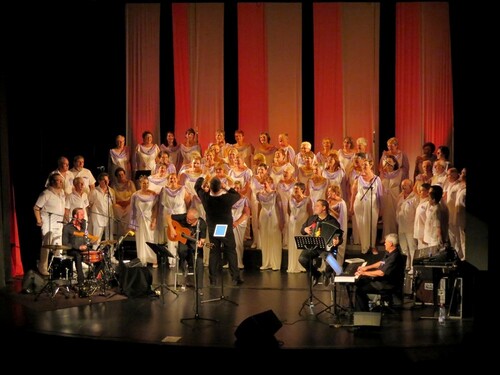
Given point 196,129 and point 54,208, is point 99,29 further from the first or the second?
point 54,208

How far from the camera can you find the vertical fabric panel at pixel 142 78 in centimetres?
1552

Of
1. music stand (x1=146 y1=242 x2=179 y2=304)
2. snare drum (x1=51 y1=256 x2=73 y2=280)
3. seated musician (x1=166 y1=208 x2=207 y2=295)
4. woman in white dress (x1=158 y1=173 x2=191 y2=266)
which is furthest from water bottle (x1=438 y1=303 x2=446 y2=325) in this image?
snare drum (x1=51 y1=256 x2=73 y2=280)

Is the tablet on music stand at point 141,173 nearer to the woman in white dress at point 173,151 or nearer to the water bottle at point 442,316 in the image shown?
the woman in white dress at point 173,151

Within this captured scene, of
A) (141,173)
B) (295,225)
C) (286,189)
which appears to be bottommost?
(295,225)

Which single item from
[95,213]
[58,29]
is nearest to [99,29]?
[58,29]

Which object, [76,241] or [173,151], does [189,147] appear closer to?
[173,151]

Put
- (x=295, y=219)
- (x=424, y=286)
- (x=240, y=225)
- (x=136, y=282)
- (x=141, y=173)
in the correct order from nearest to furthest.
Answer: (x=424, y=286) → (x=136, y=282) → (x=295, y=219) → (x=240, y=225) → (x=141, y=173)

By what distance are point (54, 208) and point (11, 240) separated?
107 centimetres

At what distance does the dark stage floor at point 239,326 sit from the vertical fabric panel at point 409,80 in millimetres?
4538

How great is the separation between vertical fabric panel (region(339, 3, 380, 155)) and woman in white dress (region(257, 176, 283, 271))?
272cm

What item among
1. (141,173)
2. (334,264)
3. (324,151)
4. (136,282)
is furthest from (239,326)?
(324,151)

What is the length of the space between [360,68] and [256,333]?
7.94 metres

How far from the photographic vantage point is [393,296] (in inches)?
402

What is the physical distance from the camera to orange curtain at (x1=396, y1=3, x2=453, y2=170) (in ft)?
48.2
